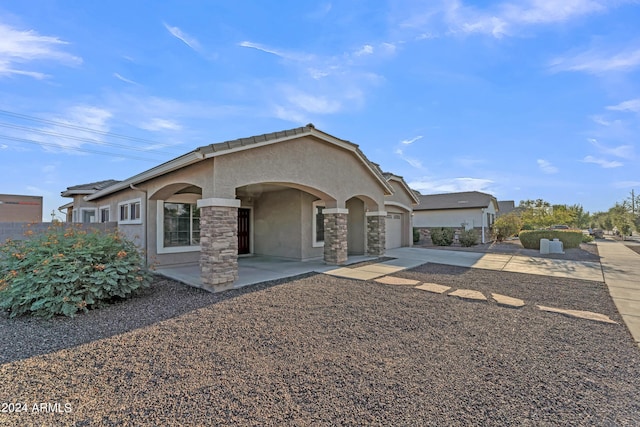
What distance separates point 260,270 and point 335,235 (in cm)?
295

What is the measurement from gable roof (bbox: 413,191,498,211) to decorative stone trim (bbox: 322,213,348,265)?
17.7 meters

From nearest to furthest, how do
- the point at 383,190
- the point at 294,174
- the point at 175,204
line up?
1. the point at 294,174
2. the point at 175,204
3. the point at 383,190

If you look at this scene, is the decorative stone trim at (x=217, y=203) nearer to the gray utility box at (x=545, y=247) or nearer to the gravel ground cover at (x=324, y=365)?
the gravel ground cover at (x=324, y=365)

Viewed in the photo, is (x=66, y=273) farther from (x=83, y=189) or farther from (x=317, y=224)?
(x=83, y=189)

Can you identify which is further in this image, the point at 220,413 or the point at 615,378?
the point at 615,378

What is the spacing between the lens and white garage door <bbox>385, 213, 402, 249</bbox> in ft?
55.2

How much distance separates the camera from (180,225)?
11008 mm

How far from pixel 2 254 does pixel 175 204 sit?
15.6 feet

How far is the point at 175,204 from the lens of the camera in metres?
10.9

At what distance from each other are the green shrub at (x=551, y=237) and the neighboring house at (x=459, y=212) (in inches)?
216

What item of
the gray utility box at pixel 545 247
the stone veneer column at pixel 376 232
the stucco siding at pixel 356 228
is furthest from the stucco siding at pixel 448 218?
the stone veneer column at pixel 376 232

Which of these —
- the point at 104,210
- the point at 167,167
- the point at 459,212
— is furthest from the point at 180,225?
the point at 459,212

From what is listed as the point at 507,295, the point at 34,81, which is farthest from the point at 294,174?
the point at 34,81

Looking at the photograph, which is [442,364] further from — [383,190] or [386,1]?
[383,190]
